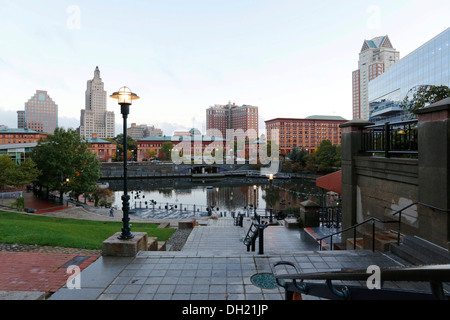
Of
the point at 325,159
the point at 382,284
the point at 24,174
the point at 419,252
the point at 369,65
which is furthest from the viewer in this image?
the point at 369,65

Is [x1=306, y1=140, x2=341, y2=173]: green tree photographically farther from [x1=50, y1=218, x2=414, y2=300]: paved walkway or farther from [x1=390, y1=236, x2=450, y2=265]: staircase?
[x1=50, y1=218, x2=414, y2=300]: paved walkway

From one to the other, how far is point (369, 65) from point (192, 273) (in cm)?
17784

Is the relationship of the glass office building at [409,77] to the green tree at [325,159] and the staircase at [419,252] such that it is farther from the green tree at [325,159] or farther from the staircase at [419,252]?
the staircase at [419,252]

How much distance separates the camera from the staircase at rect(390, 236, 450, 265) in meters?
5.27

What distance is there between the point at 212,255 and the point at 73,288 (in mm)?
2796

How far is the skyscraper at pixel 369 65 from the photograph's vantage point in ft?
501

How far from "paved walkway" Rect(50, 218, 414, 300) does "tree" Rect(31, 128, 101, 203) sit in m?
26.6

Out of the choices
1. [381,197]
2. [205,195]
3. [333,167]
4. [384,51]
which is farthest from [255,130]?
[381,197]

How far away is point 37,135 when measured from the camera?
107 meters

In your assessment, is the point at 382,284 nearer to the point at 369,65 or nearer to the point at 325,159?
the point at 325,159

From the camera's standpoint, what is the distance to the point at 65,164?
1166 inches

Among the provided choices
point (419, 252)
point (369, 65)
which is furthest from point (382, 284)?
point (369, 65)

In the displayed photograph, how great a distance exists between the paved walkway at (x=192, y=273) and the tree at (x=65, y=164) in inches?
1049
